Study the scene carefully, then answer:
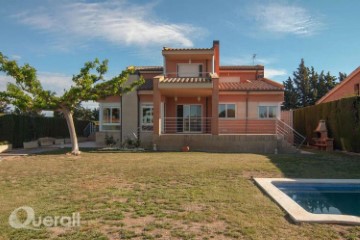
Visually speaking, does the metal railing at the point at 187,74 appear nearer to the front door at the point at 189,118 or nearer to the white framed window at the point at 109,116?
the front door at the point at 189,118

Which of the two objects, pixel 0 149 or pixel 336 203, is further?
pixel 0 149

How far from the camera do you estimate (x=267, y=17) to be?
15.7 m

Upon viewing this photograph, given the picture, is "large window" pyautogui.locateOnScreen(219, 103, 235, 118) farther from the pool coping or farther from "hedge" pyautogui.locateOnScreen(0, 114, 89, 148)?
"hedge" pyautogui.locateOnScreen(0, 114, 89, 148)

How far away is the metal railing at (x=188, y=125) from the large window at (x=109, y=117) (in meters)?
4.19

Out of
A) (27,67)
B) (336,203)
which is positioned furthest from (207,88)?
(336,203)

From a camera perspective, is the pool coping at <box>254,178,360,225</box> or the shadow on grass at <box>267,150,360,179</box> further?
the shadow on grass at <box>267,150,360,179</box>

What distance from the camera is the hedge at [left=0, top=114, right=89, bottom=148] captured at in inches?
970

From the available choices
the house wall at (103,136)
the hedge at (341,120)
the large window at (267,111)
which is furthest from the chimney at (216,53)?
the house wall at (103,136)

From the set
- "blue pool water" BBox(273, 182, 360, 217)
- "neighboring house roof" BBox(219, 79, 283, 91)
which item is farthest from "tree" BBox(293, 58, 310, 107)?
"blue pool water" BBox(273, 182, 360, 217)

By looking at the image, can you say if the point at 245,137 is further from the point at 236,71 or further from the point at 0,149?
the point at 0,149

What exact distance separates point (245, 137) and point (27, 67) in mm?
14009

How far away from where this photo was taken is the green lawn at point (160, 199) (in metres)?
5.98

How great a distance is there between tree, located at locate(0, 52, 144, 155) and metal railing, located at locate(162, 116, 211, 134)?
8.26 metres

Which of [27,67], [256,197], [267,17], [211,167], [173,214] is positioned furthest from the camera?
[27,67]
